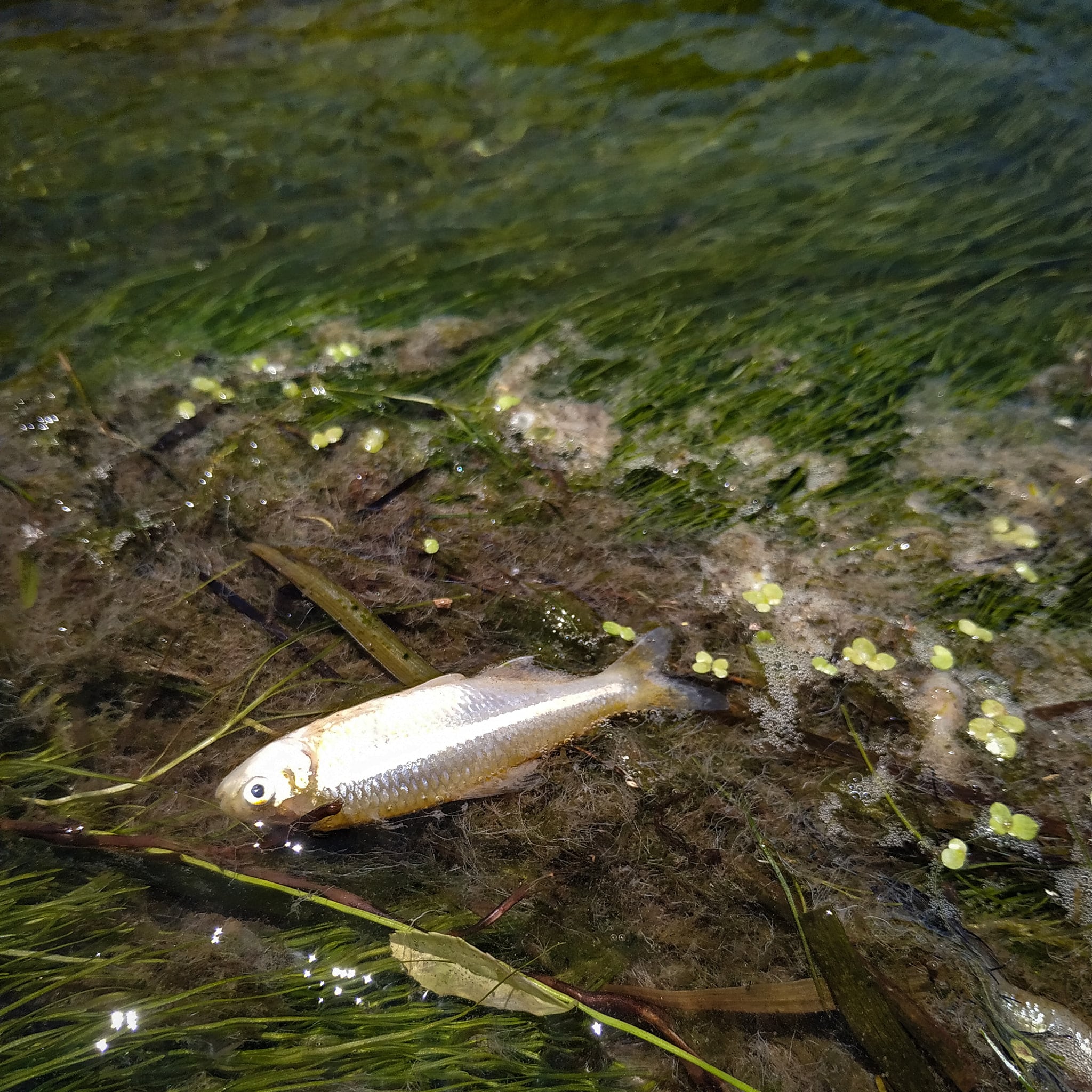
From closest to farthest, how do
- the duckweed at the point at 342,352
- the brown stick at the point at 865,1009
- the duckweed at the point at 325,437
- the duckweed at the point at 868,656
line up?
the brown stick at the point at 865,1009
the duckweed at the point at 868,656
the duckweed at the point at 325,437
the duckweed at the point at 342,352

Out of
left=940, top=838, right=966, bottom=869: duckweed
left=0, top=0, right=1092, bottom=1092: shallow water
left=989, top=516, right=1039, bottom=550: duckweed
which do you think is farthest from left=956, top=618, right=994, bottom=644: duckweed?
left=940, top=838, right=966, bottom=869: duckweed

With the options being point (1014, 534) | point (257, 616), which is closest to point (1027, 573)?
point (1014, 534)

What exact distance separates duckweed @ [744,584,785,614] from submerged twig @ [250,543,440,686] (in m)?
1.46

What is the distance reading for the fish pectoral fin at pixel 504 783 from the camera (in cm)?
257

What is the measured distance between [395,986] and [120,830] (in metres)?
1.24

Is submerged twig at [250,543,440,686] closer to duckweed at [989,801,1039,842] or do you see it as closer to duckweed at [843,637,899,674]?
duckweed at [843,637,899,674]

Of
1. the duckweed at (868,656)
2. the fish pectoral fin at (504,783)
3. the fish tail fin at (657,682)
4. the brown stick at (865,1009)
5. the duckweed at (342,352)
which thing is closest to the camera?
the brown stick at (865,1009)

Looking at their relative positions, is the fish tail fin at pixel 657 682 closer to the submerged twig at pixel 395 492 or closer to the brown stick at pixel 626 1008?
the brown stick at pixel 626 1008

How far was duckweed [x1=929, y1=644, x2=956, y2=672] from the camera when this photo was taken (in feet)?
9.23

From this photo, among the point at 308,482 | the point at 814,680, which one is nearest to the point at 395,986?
the point at 814,680

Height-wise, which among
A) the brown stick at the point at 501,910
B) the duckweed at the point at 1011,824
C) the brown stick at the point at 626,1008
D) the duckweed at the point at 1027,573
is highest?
the duckweed at the point at 1027,573

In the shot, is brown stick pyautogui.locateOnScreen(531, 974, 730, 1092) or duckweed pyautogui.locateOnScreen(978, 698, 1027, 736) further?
duckweed pyautogui.locateOnScreen(978, 698, 1027, 736)

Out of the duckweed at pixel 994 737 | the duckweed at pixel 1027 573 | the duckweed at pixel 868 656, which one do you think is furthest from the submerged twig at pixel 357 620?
the duckweed at pixel 1027 573

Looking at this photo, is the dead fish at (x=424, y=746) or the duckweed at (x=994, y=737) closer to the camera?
the dead fish at (x=424, y=746)
